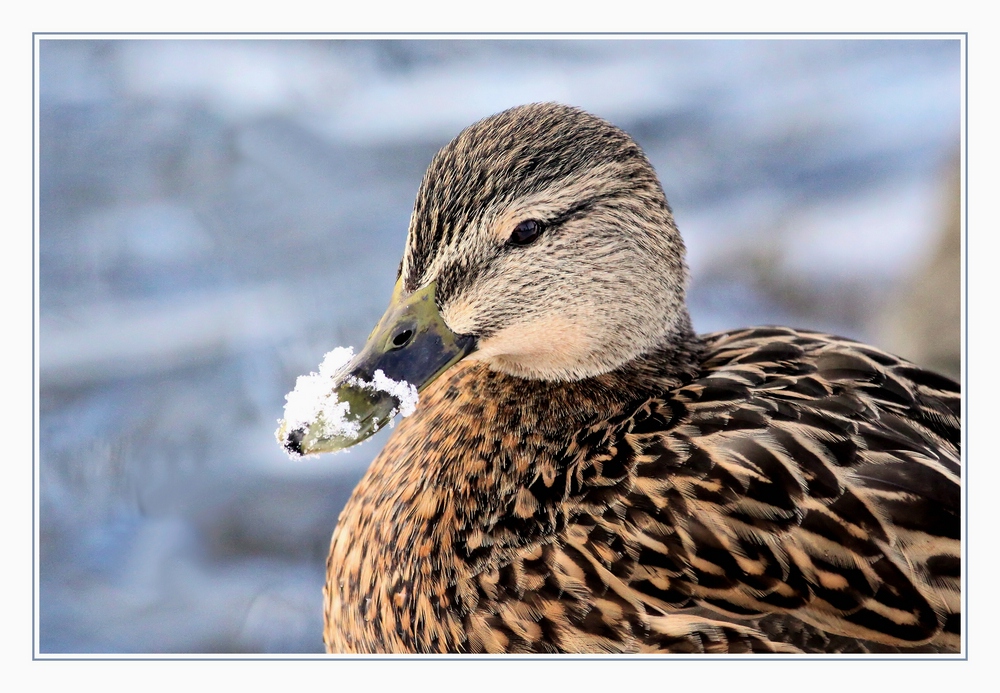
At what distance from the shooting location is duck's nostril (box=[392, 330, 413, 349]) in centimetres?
186

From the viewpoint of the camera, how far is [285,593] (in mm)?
3076

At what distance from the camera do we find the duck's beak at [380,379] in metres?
1.79

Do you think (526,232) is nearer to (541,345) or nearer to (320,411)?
(541,345)

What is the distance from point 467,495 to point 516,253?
569 millimetres

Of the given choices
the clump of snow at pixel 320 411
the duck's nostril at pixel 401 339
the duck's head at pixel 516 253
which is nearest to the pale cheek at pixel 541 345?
the duck's head at pixel 516 253

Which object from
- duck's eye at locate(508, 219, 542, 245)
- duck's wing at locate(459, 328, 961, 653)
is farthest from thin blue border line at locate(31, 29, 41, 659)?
duck's eye at locate(508, 219, 542, 245)

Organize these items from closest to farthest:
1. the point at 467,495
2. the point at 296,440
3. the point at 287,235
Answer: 1. the point at 296,440
2. the point at 467,495
3. the point at 287,235

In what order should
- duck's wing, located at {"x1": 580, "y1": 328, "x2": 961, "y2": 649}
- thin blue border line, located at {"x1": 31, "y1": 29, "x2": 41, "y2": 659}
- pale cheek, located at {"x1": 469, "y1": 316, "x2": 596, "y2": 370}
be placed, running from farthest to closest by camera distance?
thin blue border line, located at {"x1": 31, "y1": 29, "x2": 41, "y2": 659} < pale cheek, located at {"x1": 469, "y1": 316, "x2": 596, "y2": 370} < duck's wing, located at {"x1": 580, "y1": 328, "x2": 961, "y2": 649}

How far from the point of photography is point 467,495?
2.09m
